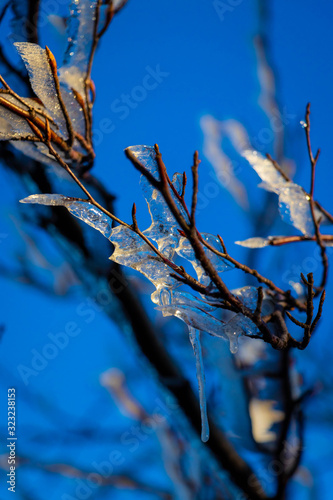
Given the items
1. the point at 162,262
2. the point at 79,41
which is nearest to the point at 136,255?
the point at 162,262

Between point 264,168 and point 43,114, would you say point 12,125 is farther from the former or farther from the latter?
point 264,168

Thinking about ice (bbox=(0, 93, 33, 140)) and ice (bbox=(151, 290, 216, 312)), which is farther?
ice (bbox=(151, 290, 216, 312))

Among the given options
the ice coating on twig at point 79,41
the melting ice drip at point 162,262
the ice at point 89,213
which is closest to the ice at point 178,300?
the melting ice drip at point 162,262

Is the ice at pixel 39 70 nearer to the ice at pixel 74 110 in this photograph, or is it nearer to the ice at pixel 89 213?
the ice at pixel 74 110

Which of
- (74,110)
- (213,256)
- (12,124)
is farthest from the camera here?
(74,110)

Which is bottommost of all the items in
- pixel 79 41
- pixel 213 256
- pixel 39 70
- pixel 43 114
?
pixel 213 256

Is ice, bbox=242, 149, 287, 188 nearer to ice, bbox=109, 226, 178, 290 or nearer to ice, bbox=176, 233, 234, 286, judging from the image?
ice, bbox=176, 233, 234, 286

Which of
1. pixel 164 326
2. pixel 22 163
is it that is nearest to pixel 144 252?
pixel 22 163

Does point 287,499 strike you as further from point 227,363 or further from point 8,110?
point 8,110

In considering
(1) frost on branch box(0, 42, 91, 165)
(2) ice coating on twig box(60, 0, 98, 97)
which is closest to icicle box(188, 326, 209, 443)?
(1) frost on branch box(0, 42, 91, 165)
